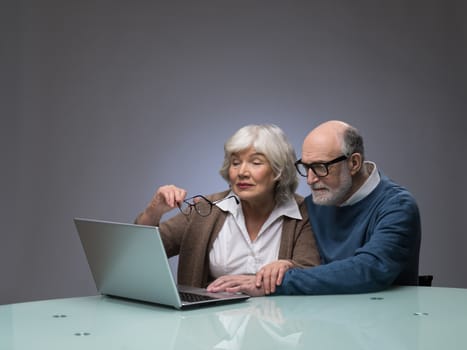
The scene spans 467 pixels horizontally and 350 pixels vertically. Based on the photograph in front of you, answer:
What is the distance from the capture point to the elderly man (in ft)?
7.82

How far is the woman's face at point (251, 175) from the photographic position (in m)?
2.89

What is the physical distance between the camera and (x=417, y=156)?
4680 mm

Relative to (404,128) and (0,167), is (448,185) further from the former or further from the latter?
(0,167)

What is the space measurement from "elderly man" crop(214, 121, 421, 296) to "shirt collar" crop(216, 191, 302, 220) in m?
0.05

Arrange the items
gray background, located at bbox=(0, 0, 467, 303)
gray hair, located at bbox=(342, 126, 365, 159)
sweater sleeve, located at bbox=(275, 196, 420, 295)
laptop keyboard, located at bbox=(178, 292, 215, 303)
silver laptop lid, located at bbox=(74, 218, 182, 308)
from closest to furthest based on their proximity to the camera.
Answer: silver laptop lid, located at bbox=(74, 218, 182, 308)
laptop keyboard, located at bbox=(178, 292, 215, 303)
sweater sleeve, located at bbox=(275, 196, 420, 295)
gray hair, located at bbox=(342, 126, 365, 159)
gray background, located at bbox=(0, 0, 467, 303)

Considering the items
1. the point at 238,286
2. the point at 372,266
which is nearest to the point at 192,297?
the point at 238,286

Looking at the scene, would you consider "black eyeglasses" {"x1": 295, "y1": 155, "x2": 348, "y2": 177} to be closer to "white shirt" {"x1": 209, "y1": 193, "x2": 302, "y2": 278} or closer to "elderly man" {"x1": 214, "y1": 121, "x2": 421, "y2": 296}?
"elderly man" {"x1": 214, "y1": 121, "x2": 421, "y2": 296}

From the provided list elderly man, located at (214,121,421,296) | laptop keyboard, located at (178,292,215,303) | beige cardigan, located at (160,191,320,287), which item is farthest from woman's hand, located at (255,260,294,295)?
beige cardigan, located at (160,191,320,287)

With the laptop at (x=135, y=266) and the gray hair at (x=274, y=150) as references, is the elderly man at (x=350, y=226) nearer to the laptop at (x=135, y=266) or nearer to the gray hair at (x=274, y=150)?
the gray hair at (x=274, y=150)

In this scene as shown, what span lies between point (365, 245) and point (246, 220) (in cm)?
59

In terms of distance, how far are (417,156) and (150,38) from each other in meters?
1.62

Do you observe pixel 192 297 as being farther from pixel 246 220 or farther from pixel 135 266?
pixel 246 220

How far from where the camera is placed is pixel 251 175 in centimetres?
289

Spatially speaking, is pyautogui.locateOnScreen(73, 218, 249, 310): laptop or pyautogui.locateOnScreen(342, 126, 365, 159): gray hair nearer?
pyautogui.locateOnScreen(73, 218, 249, 310): laptop
